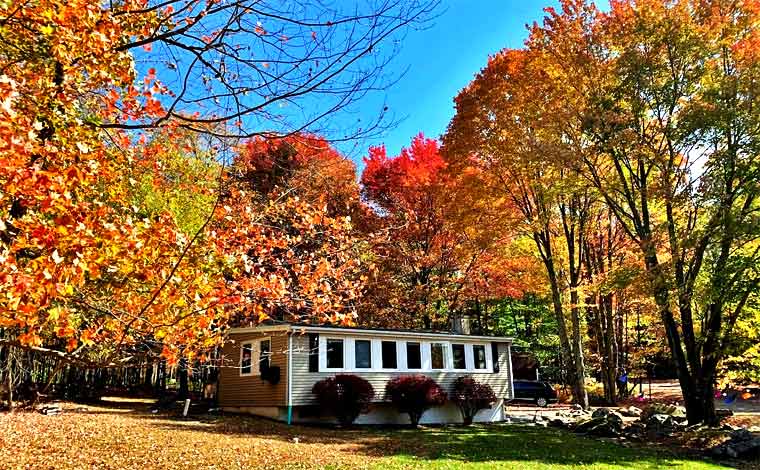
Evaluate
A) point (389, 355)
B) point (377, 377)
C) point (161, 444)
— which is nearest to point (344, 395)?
point (377, 377)

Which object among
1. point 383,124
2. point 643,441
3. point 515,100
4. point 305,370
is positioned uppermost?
point 515,100

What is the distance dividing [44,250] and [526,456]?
433 inches

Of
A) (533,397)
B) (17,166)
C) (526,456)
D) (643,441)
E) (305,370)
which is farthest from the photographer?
(533,397)

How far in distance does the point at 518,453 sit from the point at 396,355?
7.65 m

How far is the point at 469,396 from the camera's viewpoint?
19469mm

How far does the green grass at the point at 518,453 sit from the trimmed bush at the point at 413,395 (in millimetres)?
2210

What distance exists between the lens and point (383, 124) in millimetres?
3969

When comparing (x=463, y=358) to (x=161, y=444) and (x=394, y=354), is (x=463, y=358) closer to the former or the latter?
(x=394, y=354)

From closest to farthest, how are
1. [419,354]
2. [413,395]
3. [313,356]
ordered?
[313,356] → [413,395] → [419,354]

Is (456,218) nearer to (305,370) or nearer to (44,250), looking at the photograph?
(305,370)

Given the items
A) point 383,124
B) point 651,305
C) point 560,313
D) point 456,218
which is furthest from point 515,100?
point 383,124

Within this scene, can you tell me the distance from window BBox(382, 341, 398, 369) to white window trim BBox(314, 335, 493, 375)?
108 mm

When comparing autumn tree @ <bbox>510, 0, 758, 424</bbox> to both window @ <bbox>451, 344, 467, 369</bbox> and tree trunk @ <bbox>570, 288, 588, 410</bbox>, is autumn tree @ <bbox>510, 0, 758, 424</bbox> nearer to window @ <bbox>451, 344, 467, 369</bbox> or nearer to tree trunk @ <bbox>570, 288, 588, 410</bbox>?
tree trunk @ <bbox>570, 288, 588, 410</bbox>

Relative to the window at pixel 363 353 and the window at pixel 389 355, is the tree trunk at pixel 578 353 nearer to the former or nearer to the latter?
the window at pixel 389 355
